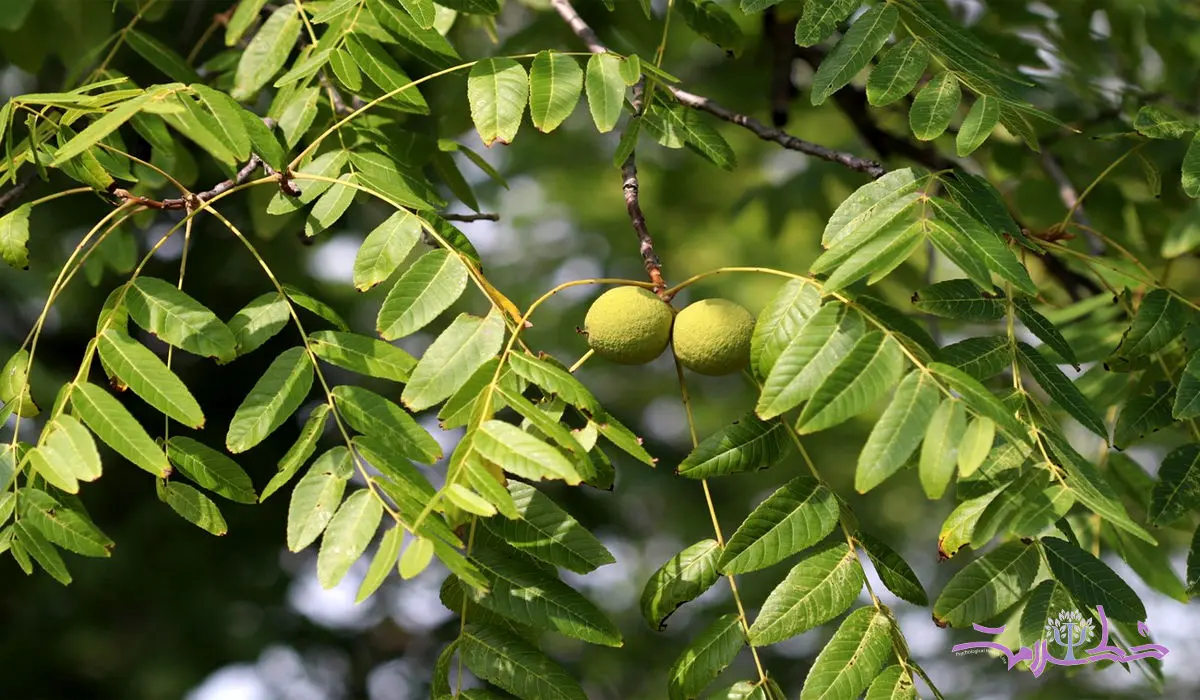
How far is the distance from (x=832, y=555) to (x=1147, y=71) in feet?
14.3

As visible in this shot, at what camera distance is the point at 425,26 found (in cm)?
223

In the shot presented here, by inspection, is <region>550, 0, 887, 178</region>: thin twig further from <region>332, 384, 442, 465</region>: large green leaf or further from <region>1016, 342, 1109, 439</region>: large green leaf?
<region>332, 384, 442, 465</region>: large green leaf

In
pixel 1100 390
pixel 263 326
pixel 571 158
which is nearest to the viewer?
pixel 263 326

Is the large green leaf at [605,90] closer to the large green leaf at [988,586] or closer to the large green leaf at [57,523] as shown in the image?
the large green leaf at [988,586]

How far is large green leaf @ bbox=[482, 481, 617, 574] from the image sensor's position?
6.05 feet

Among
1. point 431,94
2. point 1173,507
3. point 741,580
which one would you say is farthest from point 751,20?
point 741,580

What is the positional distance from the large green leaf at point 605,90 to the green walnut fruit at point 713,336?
39 centimetres

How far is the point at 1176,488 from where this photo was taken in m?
2.08

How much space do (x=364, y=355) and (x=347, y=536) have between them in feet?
1.38

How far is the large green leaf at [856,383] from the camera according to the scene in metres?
1.65

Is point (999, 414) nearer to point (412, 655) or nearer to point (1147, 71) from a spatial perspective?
point (1147, 71)

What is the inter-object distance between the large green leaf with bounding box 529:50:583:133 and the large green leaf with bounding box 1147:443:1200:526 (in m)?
1.31

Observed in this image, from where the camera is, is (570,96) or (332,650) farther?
(332,650)

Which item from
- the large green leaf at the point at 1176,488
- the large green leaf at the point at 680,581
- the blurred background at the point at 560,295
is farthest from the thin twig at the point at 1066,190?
the large green leaf at the point at 680,581
